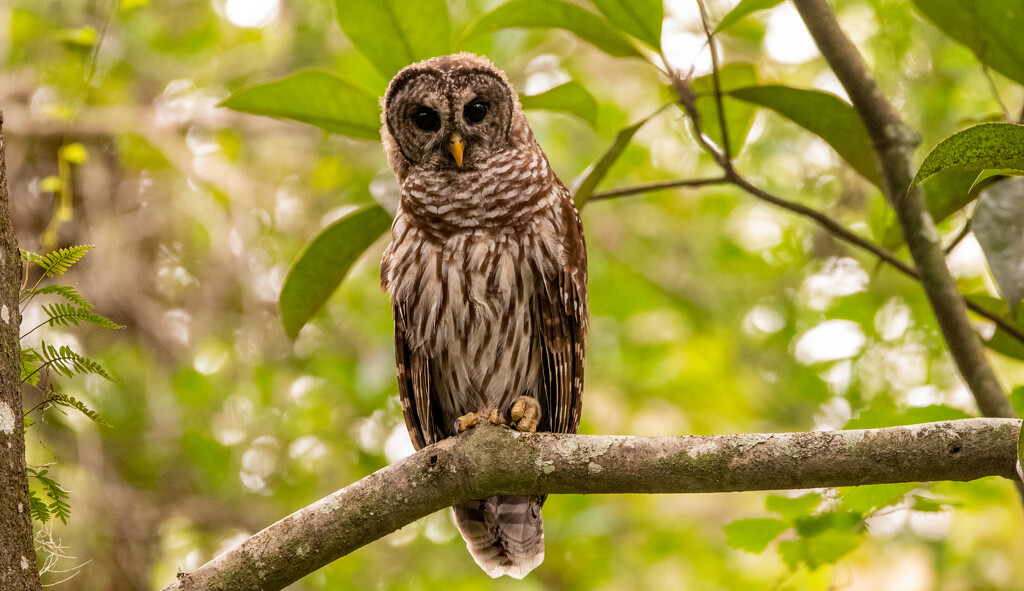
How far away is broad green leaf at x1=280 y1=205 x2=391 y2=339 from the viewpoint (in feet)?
8.69

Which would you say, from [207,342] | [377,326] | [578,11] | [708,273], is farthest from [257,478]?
[578,11]

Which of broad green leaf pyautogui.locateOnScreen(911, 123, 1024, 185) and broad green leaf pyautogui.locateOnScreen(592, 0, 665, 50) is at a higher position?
broad green leaf pyautogui.locateOnScreen(592, 0, 665, 50)

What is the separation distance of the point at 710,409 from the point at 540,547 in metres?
2.80

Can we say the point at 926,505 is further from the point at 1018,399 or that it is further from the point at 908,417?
the point at 1018,399

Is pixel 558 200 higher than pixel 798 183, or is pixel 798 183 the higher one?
pixel 798 183

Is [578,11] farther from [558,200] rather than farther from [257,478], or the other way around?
[257,478]

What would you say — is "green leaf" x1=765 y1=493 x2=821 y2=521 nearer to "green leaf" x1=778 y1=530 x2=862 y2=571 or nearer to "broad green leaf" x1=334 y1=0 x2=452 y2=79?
"green leaf" x1=778 y1=530 x2=862 y2=571

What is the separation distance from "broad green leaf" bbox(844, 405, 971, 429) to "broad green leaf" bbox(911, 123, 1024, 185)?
2.77 feet

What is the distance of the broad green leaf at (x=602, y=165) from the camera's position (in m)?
2.56

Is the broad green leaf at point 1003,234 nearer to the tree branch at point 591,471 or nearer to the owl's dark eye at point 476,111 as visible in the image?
the tree branch at point 591,471

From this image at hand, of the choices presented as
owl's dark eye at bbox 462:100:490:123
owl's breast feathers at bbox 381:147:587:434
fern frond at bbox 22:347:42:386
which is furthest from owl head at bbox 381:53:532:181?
fern frond at bbox 22:347:42:386

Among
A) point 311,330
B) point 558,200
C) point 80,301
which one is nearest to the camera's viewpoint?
point 80,301

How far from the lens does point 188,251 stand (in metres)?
5.02

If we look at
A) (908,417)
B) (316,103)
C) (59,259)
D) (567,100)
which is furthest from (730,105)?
(59,259)
